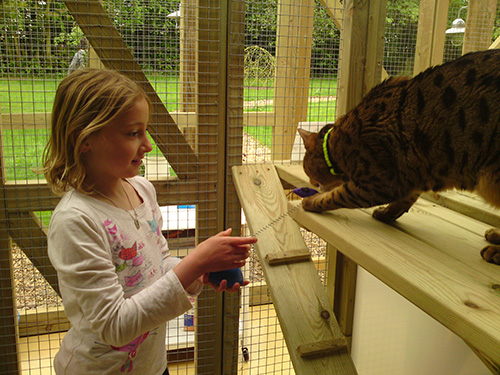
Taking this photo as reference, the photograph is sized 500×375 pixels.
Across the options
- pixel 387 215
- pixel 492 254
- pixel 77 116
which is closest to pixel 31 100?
pixel 77 116

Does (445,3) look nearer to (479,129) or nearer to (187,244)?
(479,129)

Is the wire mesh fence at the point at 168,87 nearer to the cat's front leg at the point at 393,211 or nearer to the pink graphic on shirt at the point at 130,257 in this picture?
the pink graphic on shirt at the point at 130,257

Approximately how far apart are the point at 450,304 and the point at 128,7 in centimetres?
175

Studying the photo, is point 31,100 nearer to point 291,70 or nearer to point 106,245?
point 106,245

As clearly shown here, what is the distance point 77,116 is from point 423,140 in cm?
99

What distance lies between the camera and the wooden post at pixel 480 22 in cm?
269

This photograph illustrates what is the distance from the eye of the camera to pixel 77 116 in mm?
1073

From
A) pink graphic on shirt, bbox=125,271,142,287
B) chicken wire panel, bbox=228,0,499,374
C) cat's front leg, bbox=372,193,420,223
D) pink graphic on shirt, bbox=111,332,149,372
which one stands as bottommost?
pink graphic on shirt, bbox=111,332,149,372

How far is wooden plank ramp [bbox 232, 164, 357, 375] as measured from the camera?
1.29m

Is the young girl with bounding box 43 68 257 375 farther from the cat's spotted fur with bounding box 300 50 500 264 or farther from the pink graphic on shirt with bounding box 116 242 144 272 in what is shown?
the cat's spotted fur with bounding box 300 50 500 264

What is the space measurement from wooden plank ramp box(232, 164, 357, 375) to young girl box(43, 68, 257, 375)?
A: 1.08 feet

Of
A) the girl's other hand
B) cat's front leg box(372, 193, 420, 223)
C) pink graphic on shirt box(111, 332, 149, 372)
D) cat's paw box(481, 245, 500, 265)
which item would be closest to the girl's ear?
the girl's other hand

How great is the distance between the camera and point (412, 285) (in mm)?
847

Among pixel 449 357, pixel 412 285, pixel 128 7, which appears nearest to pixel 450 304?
pixel 412 285
